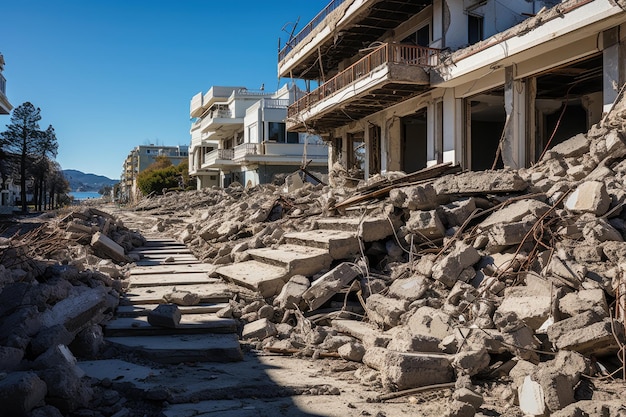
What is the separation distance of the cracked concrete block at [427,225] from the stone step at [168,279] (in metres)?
3.38

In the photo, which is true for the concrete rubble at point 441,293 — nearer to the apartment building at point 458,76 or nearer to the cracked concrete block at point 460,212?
the cracked concrete block at point 460,212

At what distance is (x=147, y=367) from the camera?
5.22m

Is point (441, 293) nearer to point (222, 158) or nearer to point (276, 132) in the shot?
point (276, 132)

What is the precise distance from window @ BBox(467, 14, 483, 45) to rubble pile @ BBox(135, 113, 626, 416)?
22.3 feet

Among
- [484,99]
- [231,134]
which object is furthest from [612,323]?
[231,134]

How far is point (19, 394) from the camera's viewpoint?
3.40 metres

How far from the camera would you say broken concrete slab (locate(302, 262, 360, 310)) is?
7.18m

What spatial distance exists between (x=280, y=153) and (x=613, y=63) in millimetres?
27153

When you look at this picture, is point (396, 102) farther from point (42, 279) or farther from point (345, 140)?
point (42, 279)

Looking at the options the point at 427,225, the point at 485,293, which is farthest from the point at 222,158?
the point at 485,293

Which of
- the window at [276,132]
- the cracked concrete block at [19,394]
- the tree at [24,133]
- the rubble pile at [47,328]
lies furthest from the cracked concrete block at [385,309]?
the tree at [24,133]

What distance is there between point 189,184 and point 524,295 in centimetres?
5769

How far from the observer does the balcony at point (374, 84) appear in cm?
1503

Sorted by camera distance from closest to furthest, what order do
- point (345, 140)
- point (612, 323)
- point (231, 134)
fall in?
point (612, 323)
point (345, 140)
point (231, 134)
